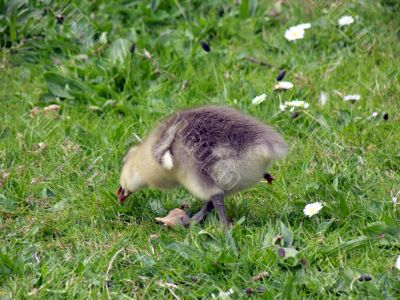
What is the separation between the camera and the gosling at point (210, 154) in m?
4.38

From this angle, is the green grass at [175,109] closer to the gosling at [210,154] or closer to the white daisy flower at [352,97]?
the white daisy flower at [352,97]

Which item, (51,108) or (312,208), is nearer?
(312,208)

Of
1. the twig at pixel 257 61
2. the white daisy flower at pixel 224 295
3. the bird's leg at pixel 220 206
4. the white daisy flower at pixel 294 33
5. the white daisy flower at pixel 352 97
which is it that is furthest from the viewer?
the white daisy flower at pixel 294 33

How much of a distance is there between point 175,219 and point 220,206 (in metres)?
0.33

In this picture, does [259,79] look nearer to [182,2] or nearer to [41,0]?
[182,2]

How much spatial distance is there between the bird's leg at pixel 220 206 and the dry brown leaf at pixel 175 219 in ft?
0.81

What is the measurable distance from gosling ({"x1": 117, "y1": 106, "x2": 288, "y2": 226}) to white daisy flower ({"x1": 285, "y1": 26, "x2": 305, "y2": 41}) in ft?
6.84

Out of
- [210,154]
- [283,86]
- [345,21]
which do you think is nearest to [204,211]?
[210,154]

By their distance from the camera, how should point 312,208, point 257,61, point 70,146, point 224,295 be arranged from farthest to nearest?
point 257,61 < point 70,146 < point 312,208 < point 224,295

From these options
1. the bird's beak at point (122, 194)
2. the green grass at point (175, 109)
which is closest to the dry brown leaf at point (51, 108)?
the green grass at point (175, 109)

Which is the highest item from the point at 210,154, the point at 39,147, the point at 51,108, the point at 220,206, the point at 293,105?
the point at 210,154

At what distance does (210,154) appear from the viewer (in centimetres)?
443

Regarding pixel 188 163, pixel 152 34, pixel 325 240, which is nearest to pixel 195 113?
pixel 188 163

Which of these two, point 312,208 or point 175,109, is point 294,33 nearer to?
point 175,109
